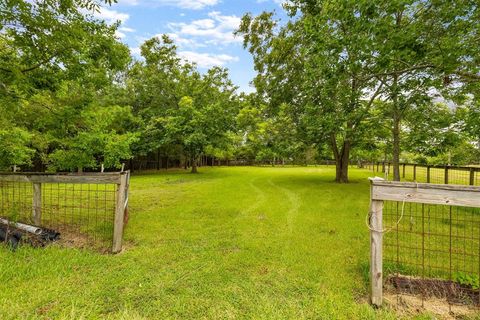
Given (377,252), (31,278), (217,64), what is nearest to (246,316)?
(377,252)

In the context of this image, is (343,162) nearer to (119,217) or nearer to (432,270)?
(432,270)

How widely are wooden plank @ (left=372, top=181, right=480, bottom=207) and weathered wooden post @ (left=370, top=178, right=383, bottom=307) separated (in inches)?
3.6

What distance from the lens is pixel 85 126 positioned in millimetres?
5500

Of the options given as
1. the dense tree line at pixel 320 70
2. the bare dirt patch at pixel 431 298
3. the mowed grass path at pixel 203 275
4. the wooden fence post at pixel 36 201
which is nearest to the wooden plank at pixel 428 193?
the bare dirt patch at pixel 431 298

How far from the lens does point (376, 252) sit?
2666mm

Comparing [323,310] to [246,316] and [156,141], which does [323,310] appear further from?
[156,141]

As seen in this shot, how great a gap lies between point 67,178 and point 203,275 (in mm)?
2779

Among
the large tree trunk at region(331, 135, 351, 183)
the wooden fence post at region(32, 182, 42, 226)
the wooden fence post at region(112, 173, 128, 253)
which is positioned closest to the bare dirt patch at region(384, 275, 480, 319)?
the wooden fence post at region(112, 173, 128, 253)

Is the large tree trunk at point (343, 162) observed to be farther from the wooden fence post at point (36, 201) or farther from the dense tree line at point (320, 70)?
the wooden fence post at point (36, 201)

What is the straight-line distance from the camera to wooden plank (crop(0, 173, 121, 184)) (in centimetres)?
389

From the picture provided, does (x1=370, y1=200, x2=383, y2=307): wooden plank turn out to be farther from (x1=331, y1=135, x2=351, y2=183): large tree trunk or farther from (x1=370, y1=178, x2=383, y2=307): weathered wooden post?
(x1=331, y1=135, x2=351, y2=183): large tree trunk

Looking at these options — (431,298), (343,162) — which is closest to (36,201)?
(431,298)

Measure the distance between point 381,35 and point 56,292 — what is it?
20.9ft

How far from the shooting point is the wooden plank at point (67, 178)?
3887 millimetres
